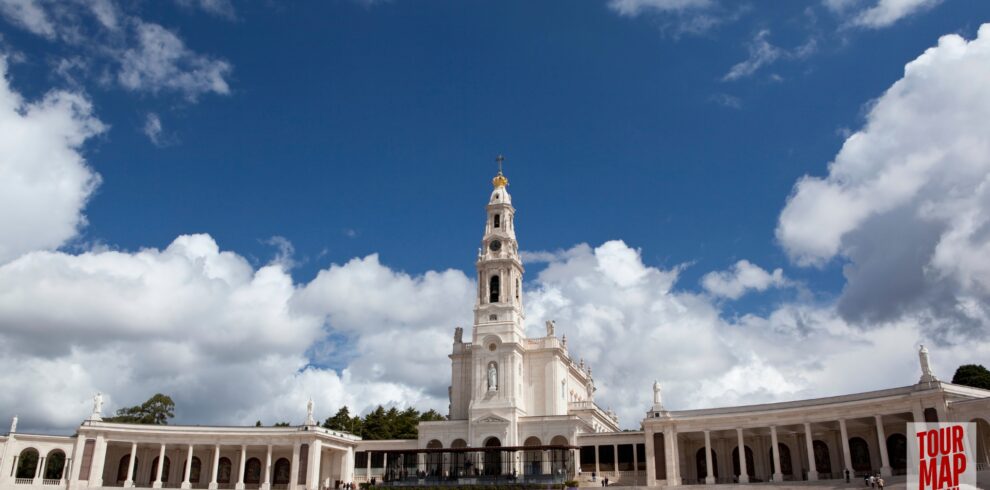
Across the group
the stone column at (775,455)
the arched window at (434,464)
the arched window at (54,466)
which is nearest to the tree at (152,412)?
the arched window at (54,466)

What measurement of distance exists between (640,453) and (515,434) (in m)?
10.6

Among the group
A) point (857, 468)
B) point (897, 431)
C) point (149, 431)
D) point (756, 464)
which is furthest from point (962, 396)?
point (149, 431)

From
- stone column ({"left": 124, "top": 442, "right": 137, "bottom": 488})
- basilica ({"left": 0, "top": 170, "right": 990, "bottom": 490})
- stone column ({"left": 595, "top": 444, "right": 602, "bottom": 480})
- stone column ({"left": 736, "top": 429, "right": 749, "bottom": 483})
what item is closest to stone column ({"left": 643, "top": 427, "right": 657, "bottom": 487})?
basilica ({"left": 0, "top": 170, "right": 990, "bottom": 490})

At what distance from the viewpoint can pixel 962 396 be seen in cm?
4662

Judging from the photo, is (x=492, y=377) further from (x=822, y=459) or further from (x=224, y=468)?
(x=822, y=459)

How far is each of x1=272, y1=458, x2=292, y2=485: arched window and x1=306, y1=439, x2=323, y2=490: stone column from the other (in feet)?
15.2

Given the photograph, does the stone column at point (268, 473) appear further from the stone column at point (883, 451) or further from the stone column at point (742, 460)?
the stone column at point (883, 451)

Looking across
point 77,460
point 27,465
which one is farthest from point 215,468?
point 27,465

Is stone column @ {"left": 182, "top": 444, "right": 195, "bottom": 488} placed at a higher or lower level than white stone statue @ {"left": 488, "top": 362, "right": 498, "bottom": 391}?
lower

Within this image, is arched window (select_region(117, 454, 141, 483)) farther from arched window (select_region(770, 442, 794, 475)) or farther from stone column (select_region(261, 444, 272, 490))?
arched window (select_region(770, 442, 794, 475))

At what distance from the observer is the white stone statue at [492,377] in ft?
224

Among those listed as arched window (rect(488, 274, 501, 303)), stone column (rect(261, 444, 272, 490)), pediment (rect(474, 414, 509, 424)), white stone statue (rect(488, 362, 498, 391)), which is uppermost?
arched window (rect(488, 274, 501, 303))

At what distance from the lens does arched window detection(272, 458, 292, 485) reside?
66.7 meters

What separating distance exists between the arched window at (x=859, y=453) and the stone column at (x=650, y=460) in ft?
43.9
